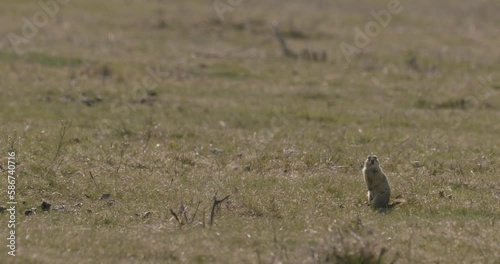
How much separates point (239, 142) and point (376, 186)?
4.89 m

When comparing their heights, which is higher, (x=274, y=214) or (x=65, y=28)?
(x=65, y=28)

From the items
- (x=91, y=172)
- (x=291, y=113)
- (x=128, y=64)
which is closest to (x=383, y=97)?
(x=291, y=113)

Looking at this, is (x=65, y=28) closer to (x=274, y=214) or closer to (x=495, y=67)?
(x=495, y=67)

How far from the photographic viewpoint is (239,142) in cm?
1730

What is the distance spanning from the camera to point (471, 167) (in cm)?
1563

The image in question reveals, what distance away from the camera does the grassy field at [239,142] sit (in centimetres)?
1105

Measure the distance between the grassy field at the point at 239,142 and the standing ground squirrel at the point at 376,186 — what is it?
23cm

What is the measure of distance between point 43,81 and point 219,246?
1376 centimetres

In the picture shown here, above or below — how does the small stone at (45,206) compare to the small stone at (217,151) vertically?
below

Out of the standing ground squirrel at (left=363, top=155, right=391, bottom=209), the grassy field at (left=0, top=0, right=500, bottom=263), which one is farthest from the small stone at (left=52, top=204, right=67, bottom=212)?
the standing ground squirrel at (left=363, top=155, right=391, bottom=209)

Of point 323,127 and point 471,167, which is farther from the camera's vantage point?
point 323,127

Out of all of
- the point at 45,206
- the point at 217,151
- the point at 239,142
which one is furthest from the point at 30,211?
the point at 239,142

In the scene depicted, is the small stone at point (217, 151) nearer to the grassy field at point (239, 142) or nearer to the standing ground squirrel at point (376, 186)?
the grassy field at point (239, 142)

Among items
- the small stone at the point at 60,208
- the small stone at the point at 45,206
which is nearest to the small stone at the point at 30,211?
the small stone at the point at 45,206
